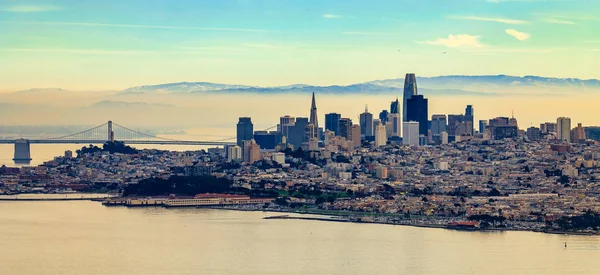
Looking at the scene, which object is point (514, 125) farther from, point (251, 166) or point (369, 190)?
point (369, 190)

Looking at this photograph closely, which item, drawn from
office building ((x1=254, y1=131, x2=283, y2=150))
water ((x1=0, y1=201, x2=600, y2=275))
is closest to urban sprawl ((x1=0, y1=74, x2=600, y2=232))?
office building ((x1=254, y1=131, x2=283, y2=150))

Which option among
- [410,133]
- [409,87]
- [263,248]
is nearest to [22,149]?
[410,133]

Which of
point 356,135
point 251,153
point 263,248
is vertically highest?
point 356,135

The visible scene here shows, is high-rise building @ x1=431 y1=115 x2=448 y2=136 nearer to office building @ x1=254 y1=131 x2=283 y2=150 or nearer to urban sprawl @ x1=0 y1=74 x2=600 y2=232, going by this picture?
urban sprawl @ x1=0 y1=74 x2=600 y2=232

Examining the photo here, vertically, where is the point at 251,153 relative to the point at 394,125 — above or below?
below

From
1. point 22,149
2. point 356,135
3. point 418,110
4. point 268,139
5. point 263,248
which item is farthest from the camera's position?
point 418,110

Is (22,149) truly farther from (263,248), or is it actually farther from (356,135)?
(263,248)

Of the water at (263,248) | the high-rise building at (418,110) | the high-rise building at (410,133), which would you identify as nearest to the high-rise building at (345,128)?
the high-rise building at (410,133)

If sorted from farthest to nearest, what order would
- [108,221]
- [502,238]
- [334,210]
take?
[334,210] < [108,221] < [502,238]

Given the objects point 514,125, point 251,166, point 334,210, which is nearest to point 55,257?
point 334,210
